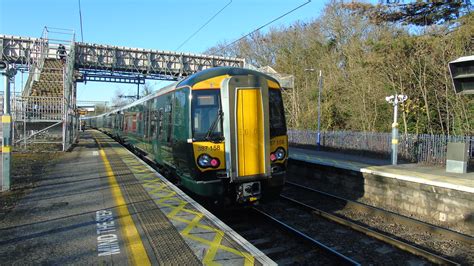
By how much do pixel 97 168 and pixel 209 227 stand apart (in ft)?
26.7

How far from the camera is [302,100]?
116ft

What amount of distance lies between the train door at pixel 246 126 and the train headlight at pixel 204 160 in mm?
377

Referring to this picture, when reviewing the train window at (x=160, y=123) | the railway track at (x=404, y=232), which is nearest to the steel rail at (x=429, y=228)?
the railway track at (x=404, y=232)

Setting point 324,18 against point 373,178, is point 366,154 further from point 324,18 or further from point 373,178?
point 324,18

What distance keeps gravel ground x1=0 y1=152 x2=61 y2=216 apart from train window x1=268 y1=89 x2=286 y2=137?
212 inches

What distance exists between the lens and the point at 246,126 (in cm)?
760

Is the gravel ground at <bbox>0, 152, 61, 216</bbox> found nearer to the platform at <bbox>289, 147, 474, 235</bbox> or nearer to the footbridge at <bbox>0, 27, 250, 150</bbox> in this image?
the footbridge at <bbox>0, 27, 250, 150</bbox>

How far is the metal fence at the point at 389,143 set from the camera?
1501 cm

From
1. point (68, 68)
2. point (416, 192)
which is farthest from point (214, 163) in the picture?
point (68, 68)

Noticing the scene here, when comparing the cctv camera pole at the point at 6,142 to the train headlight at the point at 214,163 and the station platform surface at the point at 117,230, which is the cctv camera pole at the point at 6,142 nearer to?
the station platform surface at the point at 117,230

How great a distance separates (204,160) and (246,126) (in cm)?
109

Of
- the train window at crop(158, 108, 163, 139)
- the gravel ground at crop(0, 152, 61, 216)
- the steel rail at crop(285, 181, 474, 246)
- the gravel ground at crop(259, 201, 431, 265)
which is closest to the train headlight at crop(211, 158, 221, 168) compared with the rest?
the gravel ground at crop(259, 201, 431, 265)

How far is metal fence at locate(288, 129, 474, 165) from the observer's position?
49.2 feet

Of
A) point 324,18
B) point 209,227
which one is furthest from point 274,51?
point 209,227
